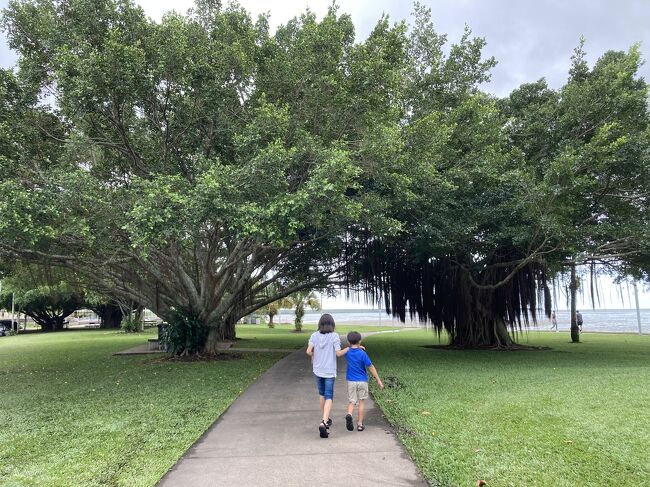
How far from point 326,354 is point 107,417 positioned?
3.51 metres

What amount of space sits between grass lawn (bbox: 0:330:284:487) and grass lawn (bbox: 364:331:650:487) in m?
2.77

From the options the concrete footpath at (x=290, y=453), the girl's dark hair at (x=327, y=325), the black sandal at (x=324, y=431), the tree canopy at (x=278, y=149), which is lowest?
the concrete footpath at (x=290, y=453)

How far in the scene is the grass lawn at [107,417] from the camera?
4848mm

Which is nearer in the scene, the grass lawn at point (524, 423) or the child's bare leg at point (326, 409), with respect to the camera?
the grass lawn at point (524, 423)

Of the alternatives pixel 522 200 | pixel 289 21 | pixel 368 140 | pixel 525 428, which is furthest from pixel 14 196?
pixel 522 200

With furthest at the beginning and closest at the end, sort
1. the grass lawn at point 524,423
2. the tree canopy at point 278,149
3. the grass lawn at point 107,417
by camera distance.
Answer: the tree canopy at point 278,149, the grass lawn at point 107,417, the grass lawn at point 524,423

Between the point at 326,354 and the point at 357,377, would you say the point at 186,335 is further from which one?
the point at 357,377

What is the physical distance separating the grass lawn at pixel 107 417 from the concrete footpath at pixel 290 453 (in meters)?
0.29

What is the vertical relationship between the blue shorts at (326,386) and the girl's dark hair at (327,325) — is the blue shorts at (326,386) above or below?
below

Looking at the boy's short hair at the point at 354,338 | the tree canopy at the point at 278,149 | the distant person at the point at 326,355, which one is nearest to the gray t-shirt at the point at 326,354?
the distant person at the point at 326,355

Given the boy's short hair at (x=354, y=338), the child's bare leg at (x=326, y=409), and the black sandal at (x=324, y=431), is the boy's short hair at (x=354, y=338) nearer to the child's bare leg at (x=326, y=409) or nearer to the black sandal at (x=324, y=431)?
the child's bare leg at (x=326, y=409)

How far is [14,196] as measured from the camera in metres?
8.82

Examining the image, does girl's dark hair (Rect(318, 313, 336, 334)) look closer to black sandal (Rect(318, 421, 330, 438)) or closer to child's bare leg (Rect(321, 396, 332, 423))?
child's bare leg (Rect(321, 396, 332, 423))

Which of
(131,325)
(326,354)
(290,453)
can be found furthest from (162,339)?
(131,325)
